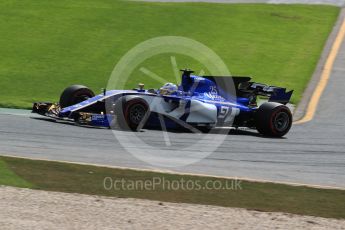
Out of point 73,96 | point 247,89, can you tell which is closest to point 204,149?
point 247,89

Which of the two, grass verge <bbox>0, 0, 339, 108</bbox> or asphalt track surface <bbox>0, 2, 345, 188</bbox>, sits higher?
grass verge <bbox>0, 0, 339, 108</bbox>

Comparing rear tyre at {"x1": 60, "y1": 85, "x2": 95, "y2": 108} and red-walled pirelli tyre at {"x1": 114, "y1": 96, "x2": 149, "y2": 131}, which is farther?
rear tyre at {"x1": 60, "y1": 85, "x2": 95, "y2": 108}

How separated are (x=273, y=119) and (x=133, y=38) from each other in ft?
36.5

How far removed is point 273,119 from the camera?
1694 cm

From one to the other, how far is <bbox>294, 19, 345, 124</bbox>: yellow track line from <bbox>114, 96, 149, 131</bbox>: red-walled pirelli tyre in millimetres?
4785

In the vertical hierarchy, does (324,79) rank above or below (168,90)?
above

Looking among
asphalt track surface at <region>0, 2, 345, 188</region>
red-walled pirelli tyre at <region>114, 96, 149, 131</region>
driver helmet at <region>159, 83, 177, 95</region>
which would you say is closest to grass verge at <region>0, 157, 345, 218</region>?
asphalt track surface at <region>0, 2, 345, 188</region>

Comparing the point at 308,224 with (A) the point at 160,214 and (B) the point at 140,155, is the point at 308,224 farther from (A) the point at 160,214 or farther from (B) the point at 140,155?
(B) the point at 140,155

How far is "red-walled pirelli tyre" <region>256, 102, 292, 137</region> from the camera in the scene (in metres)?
16.9

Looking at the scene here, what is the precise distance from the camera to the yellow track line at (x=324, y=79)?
20.1 metres

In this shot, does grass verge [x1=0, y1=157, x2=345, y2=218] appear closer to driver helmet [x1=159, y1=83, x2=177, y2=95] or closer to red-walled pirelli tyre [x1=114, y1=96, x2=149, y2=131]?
red-walled pirelli tyre [x1=114, y1=96, x2=149, y2=131]

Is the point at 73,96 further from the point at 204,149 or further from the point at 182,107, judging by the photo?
the point at 204,149

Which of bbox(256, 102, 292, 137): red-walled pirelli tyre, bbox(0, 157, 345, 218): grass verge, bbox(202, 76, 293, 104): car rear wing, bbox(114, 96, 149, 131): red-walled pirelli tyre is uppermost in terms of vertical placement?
bbox(202, 76, 293, 104): car rear wing

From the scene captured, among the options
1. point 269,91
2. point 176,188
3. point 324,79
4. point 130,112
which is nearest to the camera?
point 176,188
